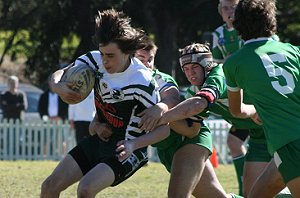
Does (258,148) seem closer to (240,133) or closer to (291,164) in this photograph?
(240,133)

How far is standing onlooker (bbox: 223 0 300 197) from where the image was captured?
6.00m

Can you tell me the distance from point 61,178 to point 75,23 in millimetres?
21342

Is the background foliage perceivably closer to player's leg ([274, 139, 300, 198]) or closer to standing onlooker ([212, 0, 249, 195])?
standing onlooker ([212, 0, 249, 195])

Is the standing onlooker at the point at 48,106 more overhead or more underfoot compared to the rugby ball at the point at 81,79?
more underfoot

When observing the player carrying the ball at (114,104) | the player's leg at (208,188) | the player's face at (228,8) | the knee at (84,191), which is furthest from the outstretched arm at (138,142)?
the player's face at (228,8)

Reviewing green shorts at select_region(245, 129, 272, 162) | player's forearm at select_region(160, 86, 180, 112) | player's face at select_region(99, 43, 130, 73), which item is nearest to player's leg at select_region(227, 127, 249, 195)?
green shorts at select_region(245, 129, 272, 162)

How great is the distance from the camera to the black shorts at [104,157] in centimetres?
666

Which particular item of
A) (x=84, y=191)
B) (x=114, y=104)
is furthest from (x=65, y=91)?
(x=84, y=191)

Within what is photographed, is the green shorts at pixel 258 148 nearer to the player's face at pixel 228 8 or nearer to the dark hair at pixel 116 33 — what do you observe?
the player's face at pixel 228 8

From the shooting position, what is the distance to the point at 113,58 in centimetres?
676

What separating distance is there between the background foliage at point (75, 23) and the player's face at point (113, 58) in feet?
62.5

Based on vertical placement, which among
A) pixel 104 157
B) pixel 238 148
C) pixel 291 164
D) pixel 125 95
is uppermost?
pixel 125 95

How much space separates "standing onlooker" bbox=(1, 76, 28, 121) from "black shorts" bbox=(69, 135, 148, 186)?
1258cm

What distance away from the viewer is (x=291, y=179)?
598 centimetres
